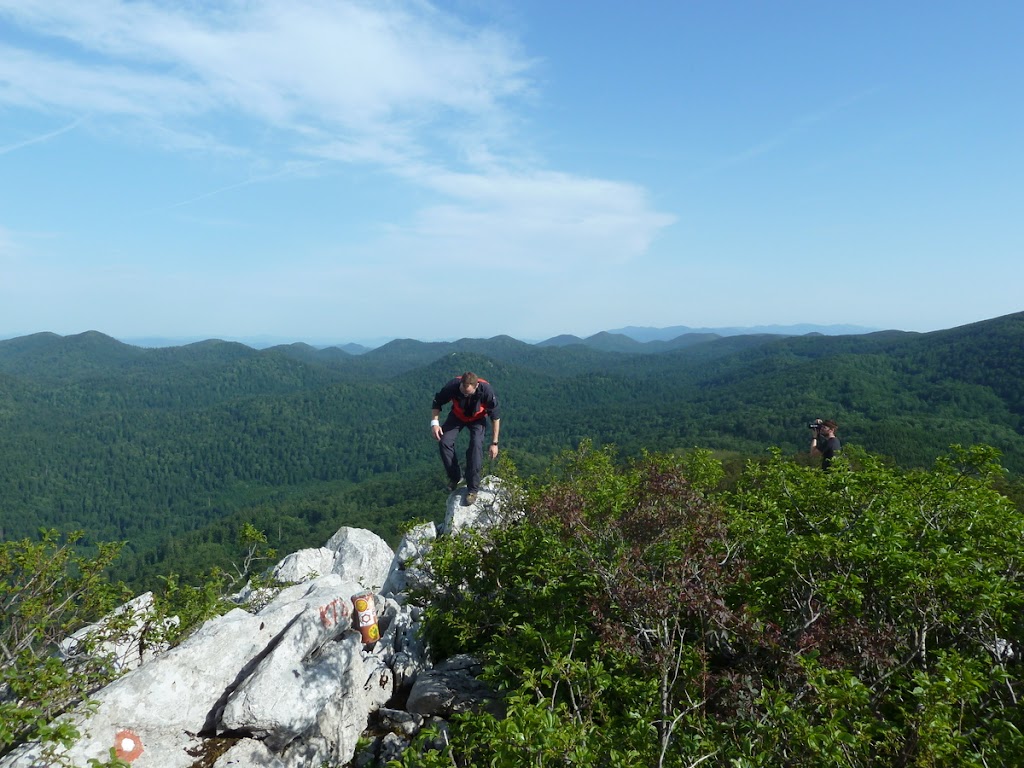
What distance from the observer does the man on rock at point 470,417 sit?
42.5 ft

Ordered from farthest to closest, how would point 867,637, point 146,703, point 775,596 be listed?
point 146,703
point 775,596
point 867,637

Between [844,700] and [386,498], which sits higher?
[844,700]

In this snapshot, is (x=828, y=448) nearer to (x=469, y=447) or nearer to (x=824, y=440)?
(x=824, y=440)

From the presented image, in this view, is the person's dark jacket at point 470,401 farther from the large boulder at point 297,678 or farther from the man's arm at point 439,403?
the large boulder at point 297,678

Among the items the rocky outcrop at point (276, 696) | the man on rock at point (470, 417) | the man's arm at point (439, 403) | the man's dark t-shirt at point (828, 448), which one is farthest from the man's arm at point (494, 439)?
the man's dark t-shirt at point (828, 448)

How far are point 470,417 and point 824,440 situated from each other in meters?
10.1

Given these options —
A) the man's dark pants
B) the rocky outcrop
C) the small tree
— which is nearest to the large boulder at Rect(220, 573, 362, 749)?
the rocky outcrop

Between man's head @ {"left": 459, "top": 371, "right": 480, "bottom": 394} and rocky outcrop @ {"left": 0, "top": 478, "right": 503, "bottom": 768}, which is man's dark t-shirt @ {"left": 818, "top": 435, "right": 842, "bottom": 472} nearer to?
man's head @ {"left": 459, "top": 371, "right": 480, "bottom": 394}

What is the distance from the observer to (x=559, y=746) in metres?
4.49

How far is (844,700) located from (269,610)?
31.4 feet

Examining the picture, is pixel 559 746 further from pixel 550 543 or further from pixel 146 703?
pixel 146 703

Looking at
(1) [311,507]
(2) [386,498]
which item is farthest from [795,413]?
(1) [311,507]

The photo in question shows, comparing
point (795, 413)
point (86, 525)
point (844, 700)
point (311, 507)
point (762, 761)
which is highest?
point (844, 700)

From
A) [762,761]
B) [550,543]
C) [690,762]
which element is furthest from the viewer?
[550,543]
